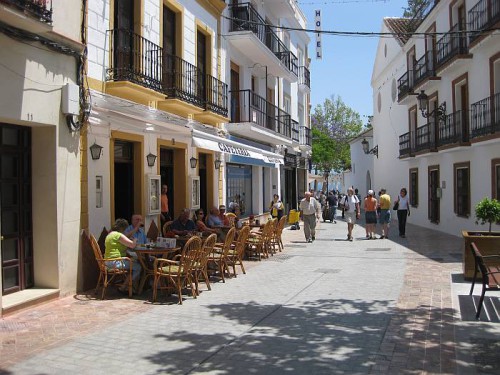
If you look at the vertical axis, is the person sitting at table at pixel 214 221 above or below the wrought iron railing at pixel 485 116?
below

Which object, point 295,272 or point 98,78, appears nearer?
point 98,78

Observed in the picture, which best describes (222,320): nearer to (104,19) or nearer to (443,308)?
(443,308)

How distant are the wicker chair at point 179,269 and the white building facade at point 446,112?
8.06 metres

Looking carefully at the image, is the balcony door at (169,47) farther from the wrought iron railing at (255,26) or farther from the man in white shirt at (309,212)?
the man in white shirt at (309,212)

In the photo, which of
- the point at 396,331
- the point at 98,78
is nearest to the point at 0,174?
the point at 98,78

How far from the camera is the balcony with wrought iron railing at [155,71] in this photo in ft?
30.2

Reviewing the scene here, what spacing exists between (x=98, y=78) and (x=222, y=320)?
4.82 m

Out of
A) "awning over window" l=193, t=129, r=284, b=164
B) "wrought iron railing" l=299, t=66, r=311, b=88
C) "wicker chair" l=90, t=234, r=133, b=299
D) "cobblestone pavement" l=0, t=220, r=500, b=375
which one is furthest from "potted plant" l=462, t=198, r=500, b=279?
"wrought iron railing" l=299, t=66, r=311, b=88

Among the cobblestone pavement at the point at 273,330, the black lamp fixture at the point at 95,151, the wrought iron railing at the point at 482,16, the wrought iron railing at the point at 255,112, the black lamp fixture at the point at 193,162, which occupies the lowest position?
the cobblestone pavement at the point at 273,330

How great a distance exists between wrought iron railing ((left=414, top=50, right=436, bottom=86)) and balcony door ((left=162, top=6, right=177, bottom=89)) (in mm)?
11539

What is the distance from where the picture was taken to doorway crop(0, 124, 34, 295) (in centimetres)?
700

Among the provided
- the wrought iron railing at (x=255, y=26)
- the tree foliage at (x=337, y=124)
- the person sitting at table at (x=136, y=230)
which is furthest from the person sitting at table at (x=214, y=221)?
the tree foliage at (x=337, y=124)

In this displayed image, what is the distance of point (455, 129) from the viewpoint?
17.1 metres

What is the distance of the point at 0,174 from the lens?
6918 millimetres
